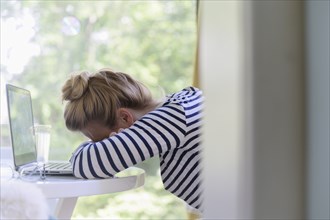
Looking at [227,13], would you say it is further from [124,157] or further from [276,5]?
[124,157]

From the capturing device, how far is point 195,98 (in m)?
1.07

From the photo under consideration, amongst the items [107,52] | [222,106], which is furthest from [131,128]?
[107,52]

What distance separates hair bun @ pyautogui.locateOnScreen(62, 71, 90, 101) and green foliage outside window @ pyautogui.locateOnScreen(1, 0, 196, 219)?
46.7 inches

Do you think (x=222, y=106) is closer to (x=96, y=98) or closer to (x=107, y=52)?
(x=96, y=98)

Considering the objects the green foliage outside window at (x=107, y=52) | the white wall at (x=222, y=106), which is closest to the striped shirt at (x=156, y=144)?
the white wall at (x=222, y=106)

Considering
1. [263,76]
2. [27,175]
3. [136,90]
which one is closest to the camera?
[263,76]

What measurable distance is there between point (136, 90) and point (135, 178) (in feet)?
0.77

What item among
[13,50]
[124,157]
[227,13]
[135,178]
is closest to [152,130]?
[124,157]

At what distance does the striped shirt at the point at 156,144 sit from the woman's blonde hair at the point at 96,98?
0.12 m

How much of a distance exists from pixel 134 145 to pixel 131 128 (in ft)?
0.14

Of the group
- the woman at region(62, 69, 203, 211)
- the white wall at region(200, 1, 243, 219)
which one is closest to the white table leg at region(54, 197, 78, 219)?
the woman at region(62, 69, 203, 211)

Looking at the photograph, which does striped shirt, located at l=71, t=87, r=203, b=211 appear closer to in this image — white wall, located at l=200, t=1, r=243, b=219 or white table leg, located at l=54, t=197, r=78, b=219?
white table leg, located at l=54, t=197, r=78, b=219

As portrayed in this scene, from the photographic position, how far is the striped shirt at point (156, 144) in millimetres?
934

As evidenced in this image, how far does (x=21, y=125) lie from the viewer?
4.00 ft
